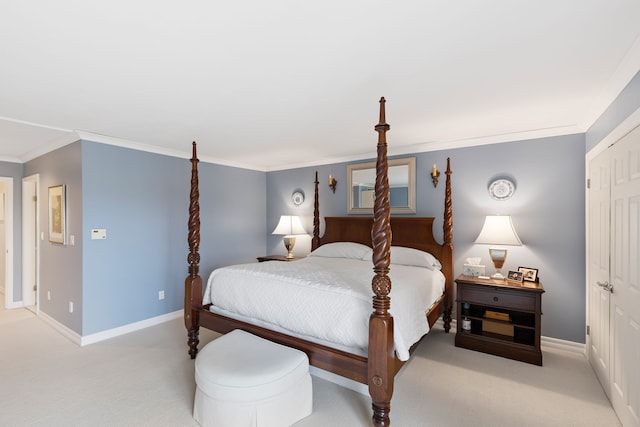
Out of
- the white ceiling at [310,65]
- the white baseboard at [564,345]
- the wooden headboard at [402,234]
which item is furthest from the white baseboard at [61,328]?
the white baseboard at [564,345]

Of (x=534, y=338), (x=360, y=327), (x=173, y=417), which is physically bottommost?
(x=173, y=417)

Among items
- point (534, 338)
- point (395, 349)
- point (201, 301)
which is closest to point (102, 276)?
point (201, 301)

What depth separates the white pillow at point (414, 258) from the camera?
3.48 meters

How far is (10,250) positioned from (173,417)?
453 cm

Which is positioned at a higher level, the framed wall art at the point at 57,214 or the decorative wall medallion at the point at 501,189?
the decorative wall medallion at the point at 501,189

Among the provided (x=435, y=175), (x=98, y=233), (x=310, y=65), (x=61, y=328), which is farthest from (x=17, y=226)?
(x=435, y=175)

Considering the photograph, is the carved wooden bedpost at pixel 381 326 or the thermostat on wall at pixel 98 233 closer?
the carved wooden bedpost at pixel 381 326

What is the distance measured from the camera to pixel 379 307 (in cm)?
194

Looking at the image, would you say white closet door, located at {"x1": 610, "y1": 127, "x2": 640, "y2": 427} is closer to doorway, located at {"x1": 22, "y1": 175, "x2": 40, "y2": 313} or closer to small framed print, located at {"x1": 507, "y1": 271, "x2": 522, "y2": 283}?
small framed print, located at {"x1": 507, "y1": 271, "x2": 522, "y2": 283}

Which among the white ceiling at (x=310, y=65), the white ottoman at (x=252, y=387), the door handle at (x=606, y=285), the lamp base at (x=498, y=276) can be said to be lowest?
the white ottoman at (x=252, y=387)

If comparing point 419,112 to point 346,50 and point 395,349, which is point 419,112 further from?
point 395,349

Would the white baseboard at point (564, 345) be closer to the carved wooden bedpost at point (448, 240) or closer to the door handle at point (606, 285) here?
the carved wooden bedpost at point (448, 240)

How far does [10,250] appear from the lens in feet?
15.1

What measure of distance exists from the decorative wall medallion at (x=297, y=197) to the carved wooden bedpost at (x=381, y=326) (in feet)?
11.0
